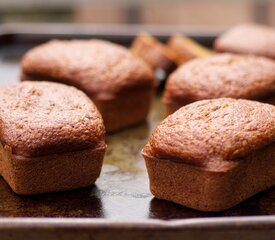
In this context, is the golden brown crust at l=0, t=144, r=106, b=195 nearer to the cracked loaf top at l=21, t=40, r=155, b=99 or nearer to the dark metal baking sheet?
the dark metal baking sheet

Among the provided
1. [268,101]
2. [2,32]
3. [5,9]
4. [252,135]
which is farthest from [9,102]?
[5,9]

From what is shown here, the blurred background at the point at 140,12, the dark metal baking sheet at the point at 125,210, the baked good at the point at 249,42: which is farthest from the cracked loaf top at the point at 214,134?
the blurred background at the point at 140,12

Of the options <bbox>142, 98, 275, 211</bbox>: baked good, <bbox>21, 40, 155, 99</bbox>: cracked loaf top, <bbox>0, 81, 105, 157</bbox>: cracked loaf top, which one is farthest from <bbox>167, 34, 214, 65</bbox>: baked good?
<bbox>142, 98, 275, 211</bbox>: baked good

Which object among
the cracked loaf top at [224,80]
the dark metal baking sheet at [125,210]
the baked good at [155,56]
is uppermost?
the cracked loaf top at [224,80]

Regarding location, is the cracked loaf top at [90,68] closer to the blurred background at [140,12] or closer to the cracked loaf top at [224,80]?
the cracked loaf top at [224,80]

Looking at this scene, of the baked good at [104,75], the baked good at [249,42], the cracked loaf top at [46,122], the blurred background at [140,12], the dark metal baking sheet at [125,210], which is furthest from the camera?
the blurred background at [140,12]

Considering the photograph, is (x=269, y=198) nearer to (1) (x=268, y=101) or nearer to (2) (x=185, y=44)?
(1) (x=268, y=101)
